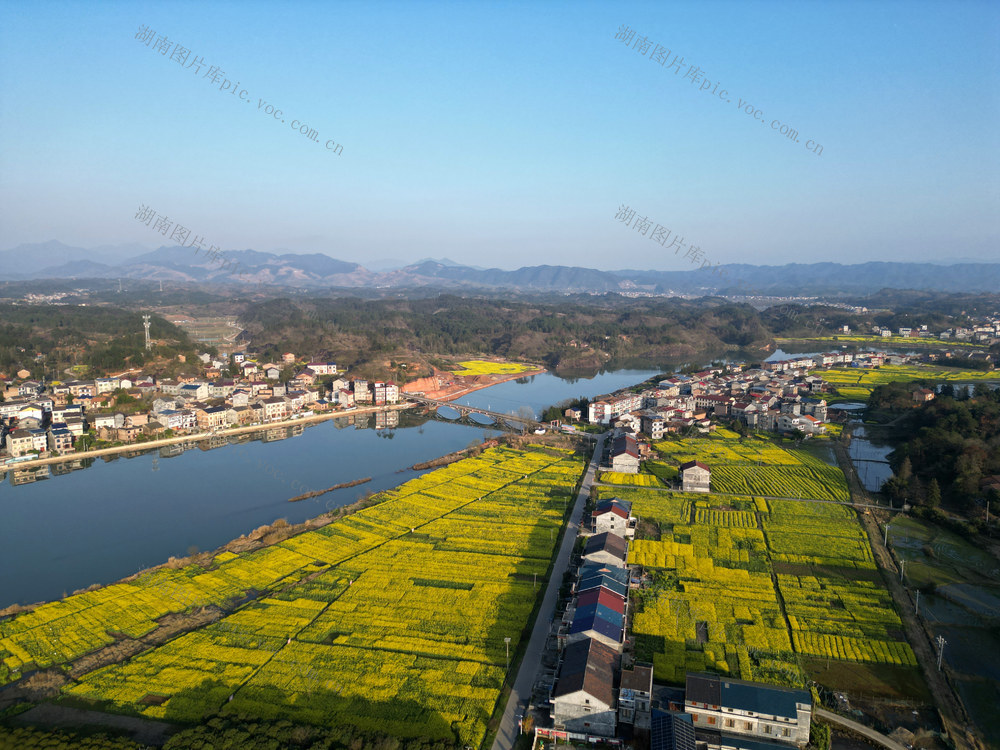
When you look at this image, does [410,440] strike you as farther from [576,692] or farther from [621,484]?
[576,692]

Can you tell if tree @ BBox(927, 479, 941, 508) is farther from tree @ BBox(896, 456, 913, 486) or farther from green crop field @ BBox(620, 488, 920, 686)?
green crop field @ BBox(620, 488, 920, 686)

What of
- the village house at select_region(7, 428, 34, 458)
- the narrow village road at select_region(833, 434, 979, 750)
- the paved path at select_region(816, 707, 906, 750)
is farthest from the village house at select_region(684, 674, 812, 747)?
the village house at select_region(7, 428, 34, 458)

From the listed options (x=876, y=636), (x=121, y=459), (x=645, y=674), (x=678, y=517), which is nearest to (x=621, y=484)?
(x=678, y=517)

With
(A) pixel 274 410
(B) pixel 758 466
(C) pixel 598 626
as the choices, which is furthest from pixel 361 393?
(C) pixel 598 626

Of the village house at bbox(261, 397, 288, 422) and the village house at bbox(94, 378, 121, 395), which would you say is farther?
the village house at bbox(261, 397, 288, 422)

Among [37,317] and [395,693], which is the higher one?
[37,317]

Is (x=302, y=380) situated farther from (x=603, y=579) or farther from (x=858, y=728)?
(x=858, y=728)
